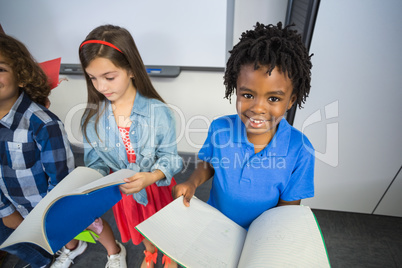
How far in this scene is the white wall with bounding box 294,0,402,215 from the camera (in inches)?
31.0

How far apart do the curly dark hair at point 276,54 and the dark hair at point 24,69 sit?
733 millimetres

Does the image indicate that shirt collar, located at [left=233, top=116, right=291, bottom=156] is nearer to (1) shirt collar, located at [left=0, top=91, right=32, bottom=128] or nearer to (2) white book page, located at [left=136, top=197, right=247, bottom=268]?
(2) white book page, located at [left=136, top=197, right=247, bottom=268]

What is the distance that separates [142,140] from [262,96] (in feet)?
1.66

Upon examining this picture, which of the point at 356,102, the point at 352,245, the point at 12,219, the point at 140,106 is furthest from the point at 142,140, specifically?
the point at 352,245

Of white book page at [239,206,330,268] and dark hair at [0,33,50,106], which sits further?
dark hair at [0,33,50,106]

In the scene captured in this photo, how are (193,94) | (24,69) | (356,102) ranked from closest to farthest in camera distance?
(24,69) < (356,102) < (193,94)

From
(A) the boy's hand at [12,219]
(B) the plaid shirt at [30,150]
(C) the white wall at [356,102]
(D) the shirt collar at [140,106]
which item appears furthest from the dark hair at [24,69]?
(C) the white wall at [356,102]

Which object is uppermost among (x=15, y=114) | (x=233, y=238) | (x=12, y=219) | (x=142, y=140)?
(x=15, y=114)

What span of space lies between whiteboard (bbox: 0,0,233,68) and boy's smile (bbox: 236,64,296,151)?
0.79 metres

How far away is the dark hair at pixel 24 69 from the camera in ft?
2.44

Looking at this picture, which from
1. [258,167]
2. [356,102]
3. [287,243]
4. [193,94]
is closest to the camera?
[287,243]

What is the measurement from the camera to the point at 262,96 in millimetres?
524

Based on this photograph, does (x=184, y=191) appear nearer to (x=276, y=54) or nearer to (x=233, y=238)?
(x=233, y=238)

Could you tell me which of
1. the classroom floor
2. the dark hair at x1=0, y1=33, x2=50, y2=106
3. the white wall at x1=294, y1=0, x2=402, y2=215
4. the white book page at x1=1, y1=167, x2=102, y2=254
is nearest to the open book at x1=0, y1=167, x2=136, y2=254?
the white book page at x1=1, y1=167, x2=102, y2=254
